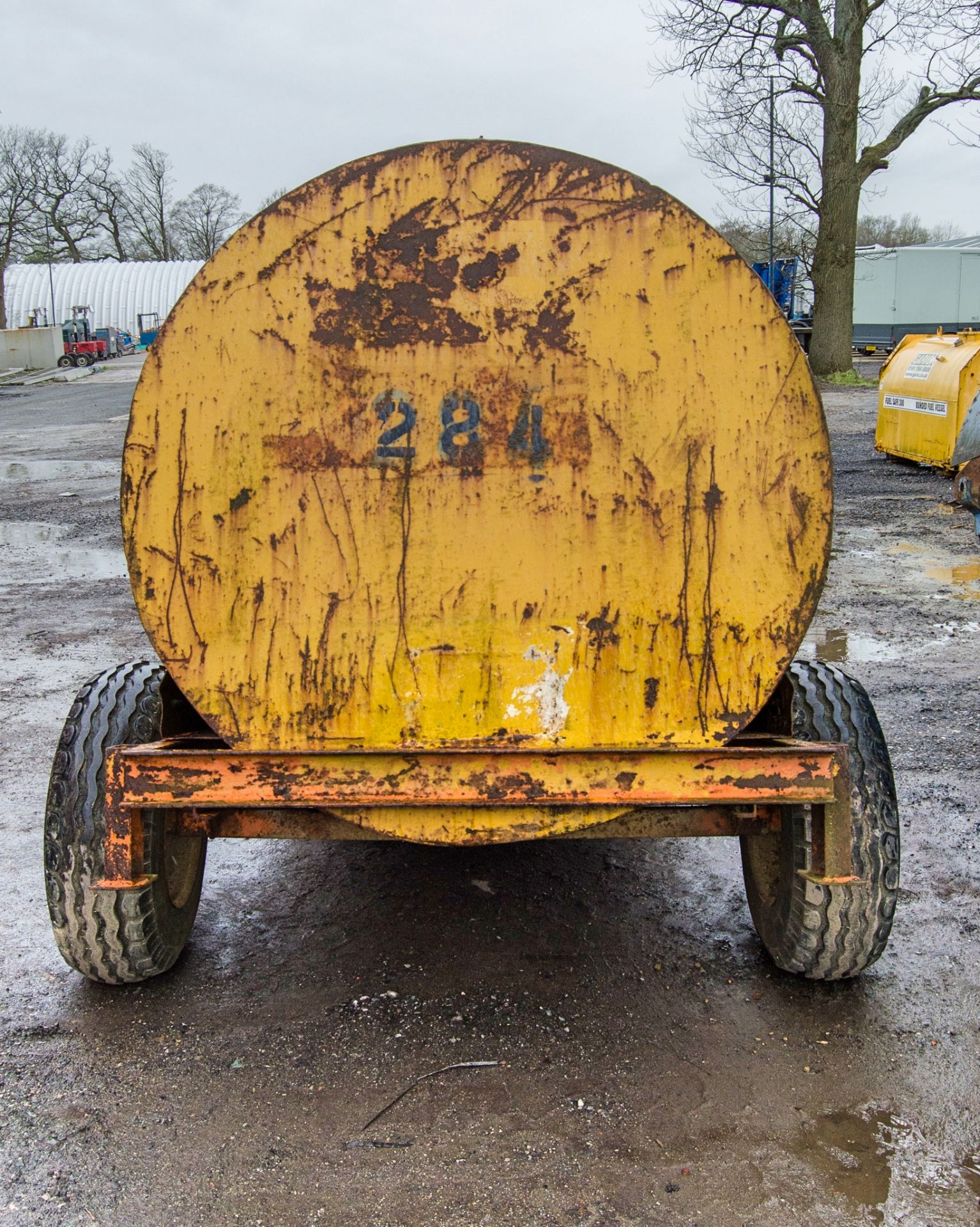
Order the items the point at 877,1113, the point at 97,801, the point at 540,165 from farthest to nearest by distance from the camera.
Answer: the point at 97,801 → the point at 877,1113 → the point at 540,165

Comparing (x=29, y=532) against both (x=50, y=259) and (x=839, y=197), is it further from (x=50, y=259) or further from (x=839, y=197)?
(x=50, y=259)

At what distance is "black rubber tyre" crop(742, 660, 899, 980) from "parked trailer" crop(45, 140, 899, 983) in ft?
0.68

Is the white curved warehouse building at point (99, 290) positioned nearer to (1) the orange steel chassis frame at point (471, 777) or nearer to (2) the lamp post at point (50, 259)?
(2) the lamp post at point (50, 259)

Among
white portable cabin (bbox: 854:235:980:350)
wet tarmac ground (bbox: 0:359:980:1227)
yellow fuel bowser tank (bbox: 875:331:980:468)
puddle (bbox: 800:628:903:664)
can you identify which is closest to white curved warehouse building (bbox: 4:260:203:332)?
white portable cabin (bbox: 854:235:980:350)

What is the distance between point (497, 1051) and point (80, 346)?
42.5 metres

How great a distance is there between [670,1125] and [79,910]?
1.64 meters

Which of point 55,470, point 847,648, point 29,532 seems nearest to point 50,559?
point 29,532

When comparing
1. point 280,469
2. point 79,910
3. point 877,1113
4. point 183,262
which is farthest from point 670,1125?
point 183,262

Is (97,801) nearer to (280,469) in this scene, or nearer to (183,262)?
(280,469)

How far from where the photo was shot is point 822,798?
265 centimetres

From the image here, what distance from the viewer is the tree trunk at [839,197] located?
23812mm

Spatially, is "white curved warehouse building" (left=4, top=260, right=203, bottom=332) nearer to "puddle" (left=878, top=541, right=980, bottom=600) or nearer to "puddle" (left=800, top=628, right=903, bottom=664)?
"puddle" (left=878, top=541, right=980, bottom=600)

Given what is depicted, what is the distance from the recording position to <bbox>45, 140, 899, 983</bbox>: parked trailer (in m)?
2.57

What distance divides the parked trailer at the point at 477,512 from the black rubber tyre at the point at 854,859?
0.68 ft
